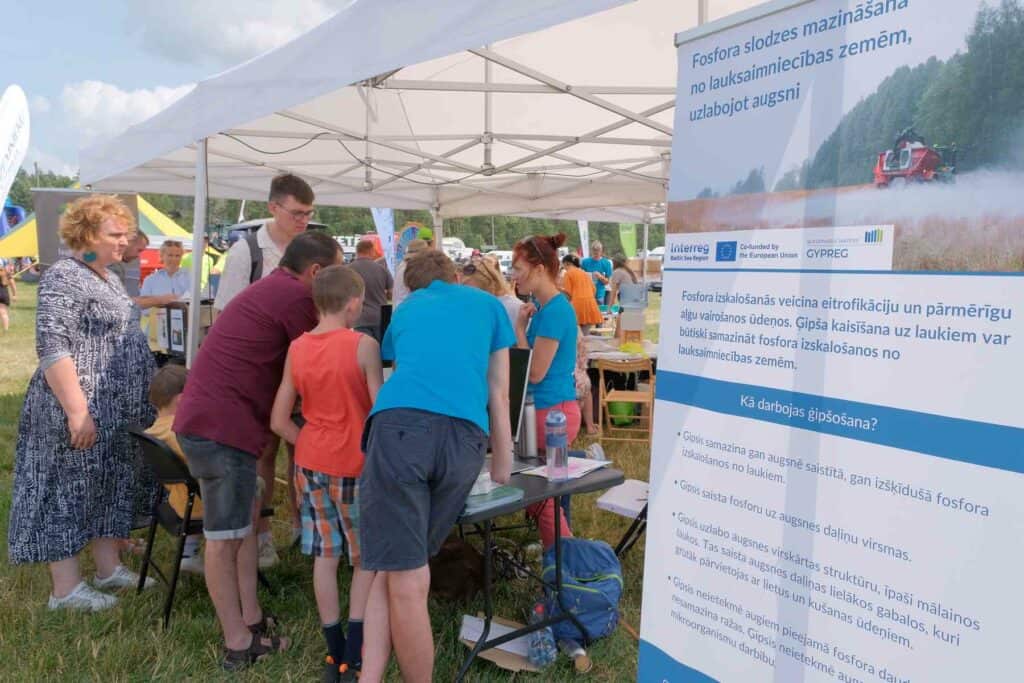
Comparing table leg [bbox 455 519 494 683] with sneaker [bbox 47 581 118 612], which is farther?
sneaker [bbox 47 581 118 612]

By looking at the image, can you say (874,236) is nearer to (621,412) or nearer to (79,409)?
(79,409)

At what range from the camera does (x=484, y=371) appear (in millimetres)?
2113

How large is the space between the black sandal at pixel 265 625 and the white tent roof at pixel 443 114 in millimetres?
1891

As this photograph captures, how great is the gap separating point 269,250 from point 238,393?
3.45 ft

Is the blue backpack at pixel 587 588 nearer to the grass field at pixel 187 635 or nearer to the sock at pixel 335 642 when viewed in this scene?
the grass field at pixel 187 635

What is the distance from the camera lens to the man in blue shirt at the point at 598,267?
37.3 feet

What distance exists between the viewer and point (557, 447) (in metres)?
2.54

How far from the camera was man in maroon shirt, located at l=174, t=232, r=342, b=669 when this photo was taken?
2369 mm

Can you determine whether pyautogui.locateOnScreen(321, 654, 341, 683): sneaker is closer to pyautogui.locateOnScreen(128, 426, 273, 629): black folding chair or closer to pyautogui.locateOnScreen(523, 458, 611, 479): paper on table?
pyautogui.locateOnScreen(128, 426, 273, 629): black folding chair

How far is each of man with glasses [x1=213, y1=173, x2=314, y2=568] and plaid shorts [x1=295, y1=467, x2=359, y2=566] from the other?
78 centimetres

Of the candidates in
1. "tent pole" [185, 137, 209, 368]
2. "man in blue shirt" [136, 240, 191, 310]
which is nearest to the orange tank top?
"tent pole" [185, 137, 209, 368]

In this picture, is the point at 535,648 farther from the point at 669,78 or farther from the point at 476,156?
the point at 476,156

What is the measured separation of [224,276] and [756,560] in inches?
106

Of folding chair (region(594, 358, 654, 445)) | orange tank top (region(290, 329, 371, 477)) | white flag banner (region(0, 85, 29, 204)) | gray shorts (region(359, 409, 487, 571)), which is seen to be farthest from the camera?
folding chair (region(594, 358, 654, 445))
